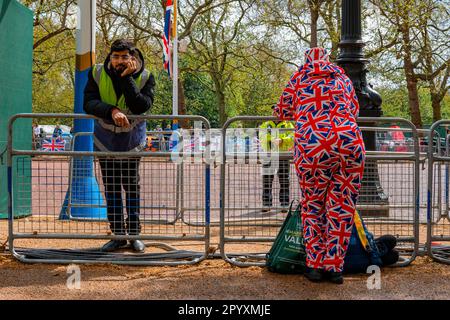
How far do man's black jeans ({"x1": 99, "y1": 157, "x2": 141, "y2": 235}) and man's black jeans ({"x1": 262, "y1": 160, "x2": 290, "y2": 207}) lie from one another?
1391 mm

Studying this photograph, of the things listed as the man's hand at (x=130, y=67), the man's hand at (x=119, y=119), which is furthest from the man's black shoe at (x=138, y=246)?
the man's hand at (x=130, y=67)

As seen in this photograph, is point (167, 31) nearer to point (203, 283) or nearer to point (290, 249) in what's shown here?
point (290, 249)

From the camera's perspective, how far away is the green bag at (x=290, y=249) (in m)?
5.46

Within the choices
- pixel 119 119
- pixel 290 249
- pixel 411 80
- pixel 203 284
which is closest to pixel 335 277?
pixel 290 249

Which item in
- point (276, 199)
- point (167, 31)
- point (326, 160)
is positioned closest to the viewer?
point (326, 160)

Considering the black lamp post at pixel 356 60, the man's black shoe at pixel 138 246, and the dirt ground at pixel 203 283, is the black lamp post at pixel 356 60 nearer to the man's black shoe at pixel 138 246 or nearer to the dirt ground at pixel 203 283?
the dirt ground at pixel 203 283

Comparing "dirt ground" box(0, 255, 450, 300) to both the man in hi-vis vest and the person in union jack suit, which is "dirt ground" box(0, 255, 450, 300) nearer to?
the person in union jack suit

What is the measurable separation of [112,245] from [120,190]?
25.4 inches

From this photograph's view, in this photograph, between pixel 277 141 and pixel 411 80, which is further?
A: pixel 411 80

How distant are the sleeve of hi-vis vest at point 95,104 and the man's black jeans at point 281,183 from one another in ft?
5.92

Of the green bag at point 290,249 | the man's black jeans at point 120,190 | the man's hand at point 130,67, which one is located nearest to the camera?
the green bag at point 290,249

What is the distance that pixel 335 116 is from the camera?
16.3ft

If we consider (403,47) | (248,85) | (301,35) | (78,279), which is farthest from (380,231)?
(248,85)

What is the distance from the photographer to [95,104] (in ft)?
19.5
